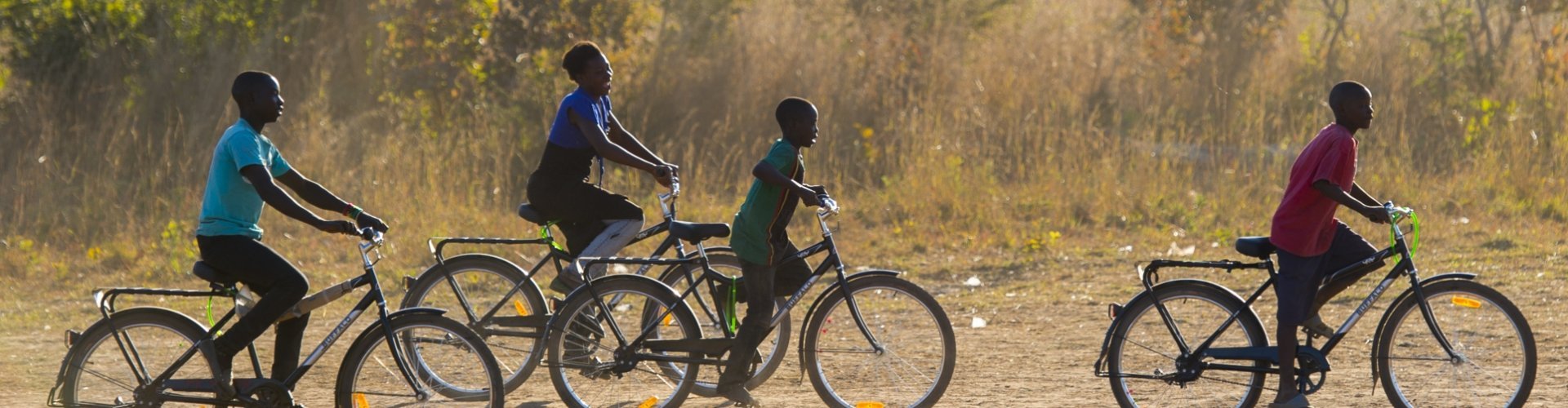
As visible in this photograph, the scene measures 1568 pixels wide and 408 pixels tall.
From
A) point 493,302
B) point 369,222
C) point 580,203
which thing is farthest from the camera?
point 493,302

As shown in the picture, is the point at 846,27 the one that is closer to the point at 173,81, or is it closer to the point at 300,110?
the point at 300,110

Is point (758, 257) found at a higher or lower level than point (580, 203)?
lower

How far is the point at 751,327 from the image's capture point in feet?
20.1

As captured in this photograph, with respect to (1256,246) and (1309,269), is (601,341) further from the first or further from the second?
(1309,269)

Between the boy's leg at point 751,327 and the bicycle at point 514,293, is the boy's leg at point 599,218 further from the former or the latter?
the boy's leg at point 751,327

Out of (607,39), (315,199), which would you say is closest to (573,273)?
(315,199)

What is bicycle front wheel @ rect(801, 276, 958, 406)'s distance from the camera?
19.7ft

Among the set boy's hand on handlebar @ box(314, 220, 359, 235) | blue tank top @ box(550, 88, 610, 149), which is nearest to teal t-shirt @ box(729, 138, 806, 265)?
blue tank top @ box(550, 88, 610, 149)

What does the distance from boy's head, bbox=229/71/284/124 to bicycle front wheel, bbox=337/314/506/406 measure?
814 mm

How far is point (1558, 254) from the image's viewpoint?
10414 mm

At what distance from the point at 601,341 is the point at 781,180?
3.27ft

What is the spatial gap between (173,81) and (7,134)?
1.43 m

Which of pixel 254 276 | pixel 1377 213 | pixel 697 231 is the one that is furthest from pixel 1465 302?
pixel 254 276

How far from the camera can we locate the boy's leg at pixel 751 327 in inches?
241
